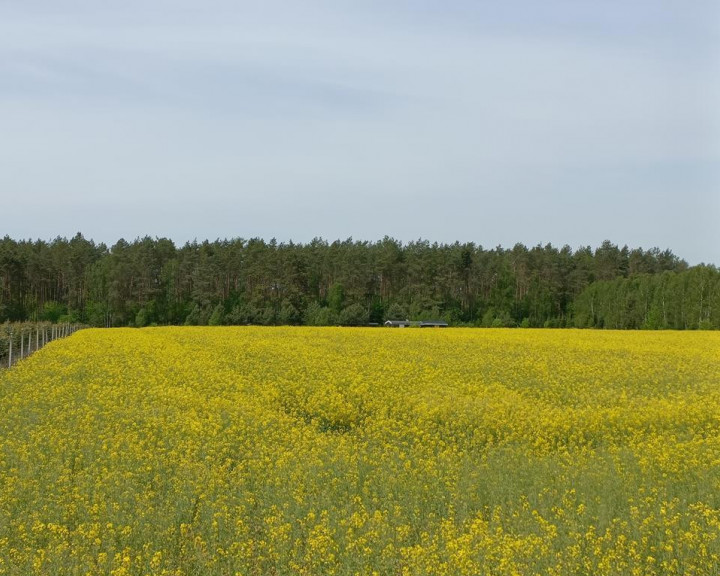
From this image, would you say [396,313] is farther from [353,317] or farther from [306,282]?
[306,282]

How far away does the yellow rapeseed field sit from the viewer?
640cm

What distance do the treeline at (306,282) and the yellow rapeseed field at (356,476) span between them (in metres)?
62.2

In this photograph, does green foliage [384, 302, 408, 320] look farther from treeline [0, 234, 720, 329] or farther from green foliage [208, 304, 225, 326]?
green foliage [208, 304, 225, 326]

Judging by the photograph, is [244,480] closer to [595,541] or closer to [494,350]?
[595,541]

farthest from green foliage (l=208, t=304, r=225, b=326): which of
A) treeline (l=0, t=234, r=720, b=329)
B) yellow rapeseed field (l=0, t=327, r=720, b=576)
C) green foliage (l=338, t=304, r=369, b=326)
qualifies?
yellow rapeseed field (l=0, t=327, r=720, b=576)

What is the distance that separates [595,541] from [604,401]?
8.94 meters

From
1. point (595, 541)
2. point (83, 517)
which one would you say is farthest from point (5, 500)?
point (595, 541)

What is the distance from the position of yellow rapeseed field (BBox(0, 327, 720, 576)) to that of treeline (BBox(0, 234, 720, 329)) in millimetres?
62181

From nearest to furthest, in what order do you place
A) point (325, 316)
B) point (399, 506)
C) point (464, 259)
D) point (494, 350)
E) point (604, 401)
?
point (399, 506) → point (604, 401) → point (494, 350) → point (325, 316) → point (464, 259)

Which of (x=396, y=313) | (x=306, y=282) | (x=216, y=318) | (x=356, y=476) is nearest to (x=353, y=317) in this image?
(x=396, y=313)

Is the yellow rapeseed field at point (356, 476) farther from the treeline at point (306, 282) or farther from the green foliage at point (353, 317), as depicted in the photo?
the treeline at point (306, 282)

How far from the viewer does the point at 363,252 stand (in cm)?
9588

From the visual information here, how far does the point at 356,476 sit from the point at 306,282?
8465cm

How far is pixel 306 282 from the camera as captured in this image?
93.0 metres
